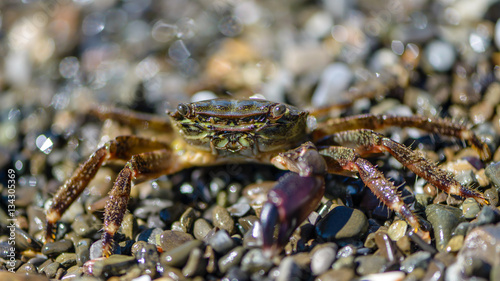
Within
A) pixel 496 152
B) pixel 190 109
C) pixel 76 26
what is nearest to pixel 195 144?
pixel 190 109

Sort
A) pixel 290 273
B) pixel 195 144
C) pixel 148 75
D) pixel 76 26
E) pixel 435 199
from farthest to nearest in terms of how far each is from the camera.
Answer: pixel 76 26, pixel 148 75, pixel 195 144, pixel 435 199, pixel 290 273

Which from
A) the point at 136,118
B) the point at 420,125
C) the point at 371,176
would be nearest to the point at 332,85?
the point at 420,125

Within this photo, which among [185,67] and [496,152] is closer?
[496,152]

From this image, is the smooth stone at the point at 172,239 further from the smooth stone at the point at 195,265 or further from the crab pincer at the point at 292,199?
the crab pincer at the point at 292,199

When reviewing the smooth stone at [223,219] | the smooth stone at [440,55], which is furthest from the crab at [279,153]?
the smooth stone at [440,55]

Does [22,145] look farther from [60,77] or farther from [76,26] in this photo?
[76,26]

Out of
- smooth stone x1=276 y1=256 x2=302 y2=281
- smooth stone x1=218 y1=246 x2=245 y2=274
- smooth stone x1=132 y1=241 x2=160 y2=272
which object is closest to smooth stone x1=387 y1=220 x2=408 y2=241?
smooth stone x1=276 y1=256 x2=302 y2=281

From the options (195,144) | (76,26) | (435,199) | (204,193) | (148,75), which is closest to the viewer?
(435,199)
